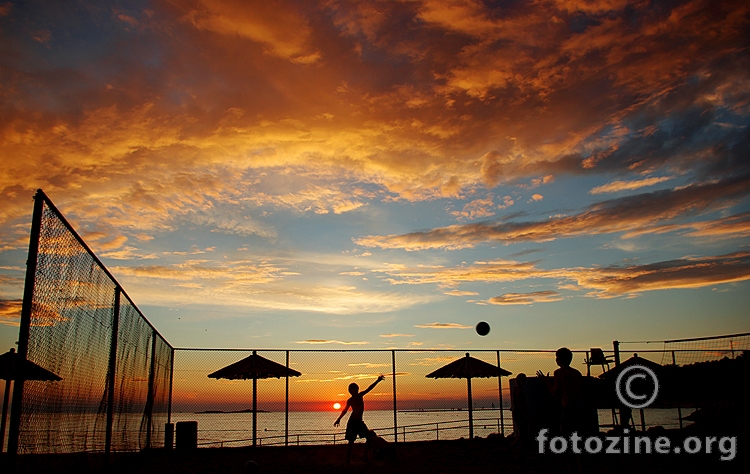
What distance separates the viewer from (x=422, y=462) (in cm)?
1302

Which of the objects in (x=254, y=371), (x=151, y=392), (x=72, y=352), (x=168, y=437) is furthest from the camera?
(x=254, y=371)

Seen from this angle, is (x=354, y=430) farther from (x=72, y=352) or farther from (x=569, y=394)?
(x=72, y=352)

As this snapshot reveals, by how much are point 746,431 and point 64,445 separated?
1180 centimetres

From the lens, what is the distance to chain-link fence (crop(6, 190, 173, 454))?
16.8 feet

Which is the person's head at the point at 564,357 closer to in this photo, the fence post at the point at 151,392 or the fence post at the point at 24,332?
the fence post at the point at 24,332

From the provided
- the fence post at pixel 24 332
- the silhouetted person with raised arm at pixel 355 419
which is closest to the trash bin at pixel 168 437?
the silhouetted person with raised arm at pixel 355 419

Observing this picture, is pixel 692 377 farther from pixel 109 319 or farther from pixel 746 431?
pixel 109 319

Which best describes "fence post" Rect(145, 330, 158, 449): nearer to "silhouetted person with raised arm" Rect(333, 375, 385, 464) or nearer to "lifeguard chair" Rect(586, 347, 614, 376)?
"silhouetted person with raised arm" Rect(333, 375, 385, 464)

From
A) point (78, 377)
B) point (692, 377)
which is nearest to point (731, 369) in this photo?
point (692, 377)

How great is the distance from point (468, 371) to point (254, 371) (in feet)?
22.8

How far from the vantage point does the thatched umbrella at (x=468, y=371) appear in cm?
1838

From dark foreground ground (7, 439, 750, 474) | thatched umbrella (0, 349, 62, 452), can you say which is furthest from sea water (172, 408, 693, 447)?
thatched umbrella (0, 349, 62, 452)

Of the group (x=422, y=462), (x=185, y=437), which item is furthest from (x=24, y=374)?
(x=185, y=437)

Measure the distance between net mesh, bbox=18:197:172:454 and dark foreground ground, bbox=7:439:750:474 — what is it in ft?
3.32
